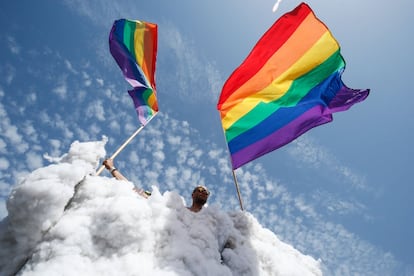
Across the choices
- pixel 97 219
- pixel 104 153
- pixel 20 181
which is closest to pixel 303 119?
pixel 104 153

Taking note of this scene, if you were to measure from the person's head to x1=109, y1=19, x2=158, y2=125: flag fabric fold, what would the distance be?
348cm

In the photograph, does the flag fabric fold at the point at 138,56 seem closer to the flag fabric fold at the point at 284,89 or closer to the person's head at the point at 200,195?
the flag fabric fold at the point at 284,89

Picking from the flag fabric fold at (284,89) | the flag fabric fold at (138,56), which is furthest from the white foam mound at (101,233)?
the flag fabric fold at (138,56)

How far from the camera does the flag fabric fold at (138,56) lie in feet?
25.6

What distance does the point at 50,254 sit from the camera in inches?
108

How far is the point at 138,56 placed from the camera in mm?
8250

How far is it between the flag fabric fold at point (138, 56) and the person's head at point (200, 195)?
348 cm

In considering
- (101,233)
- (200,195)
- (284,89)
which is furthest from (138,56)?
(101,233)

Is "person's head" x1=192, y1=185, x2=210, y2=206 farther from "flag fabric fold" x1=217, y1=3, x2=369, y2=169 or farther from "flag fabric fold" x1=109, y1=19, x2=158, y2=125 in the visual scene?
"flag fabric fold" x1=109, y1=19, x2=158, y2=125

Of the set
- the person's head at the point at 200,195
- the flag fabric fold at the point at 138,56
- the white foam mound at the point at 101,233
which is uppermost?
the flag fabric fold at the point at 138,56

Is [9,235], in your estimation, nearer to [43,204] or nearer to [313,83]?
[43,204]

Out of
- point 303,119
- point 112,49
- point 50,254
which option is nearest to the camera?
point 50,254

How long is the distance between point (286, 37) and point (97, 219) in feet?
17.9

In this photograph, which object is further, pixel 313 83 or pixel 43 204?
pixel 313 83
